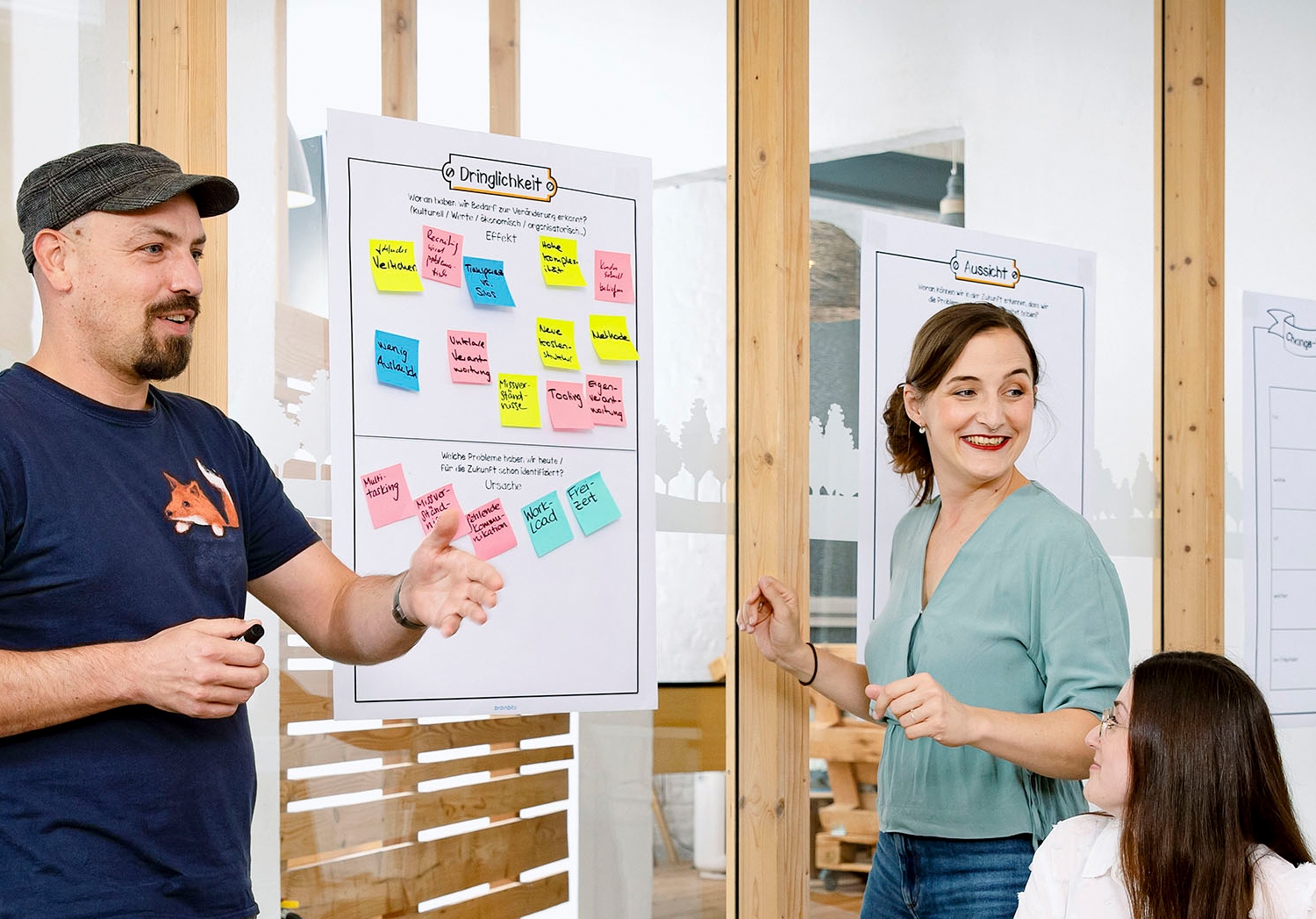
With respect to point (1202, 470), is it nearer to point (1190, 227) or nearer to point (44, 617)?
point (1190, 227)

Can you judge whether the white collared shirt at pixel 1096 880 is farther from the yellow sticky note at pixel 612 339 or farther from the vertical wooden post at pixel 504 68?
the vertical wooden post at pixel 504 68

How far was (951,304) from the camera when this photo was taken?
8.85ft

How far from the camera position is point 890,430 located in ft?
8.08

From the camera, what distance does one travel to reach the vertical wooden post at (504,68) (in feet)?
7.64

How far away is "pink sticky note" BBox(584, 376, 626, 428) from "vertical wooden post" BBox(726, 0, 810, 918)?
0.30 metres

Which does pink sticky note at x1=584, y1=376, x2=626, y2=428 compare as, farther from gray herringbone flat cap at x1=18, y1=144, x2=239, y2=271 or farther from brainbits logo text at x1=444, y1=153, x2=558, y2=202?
gray herringbone flat cap at x1=18, y1=144, x2=239, y2=271

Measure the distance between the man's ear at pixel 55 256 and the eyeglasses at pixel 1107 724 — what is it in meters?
1.55

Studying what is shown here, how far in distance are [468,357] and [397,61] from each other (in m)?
0.57

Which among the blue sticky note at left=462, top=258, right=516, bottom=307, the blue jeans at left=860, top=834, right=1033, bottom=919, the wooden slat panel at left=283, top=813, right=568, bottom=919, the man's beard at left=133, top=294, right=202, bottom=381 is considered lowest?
the wooden slat panel at left=283, top=813, right=568, bottom=919

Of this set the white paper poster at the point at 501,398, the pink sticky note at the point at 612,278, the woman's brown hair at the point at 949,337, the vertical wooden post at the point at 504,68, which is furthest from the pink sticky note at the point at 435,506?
the woman's brown hair at the point at 949,337

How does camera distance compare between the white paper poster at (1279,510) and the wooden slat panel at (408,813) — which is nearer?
the wooden slat panel at (408,813)

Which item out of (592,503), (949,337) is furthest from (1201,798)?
(592,503)

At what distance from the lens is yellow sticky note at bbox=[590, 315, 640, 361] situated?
7.57 ft

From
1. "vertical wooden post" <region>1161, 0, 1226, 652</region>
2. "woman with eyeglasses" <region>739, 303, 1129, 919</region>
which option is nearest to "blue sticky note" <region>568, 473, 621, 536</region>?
"woman with eyeglasses" <region>739, 303, 1129, 919</region>
